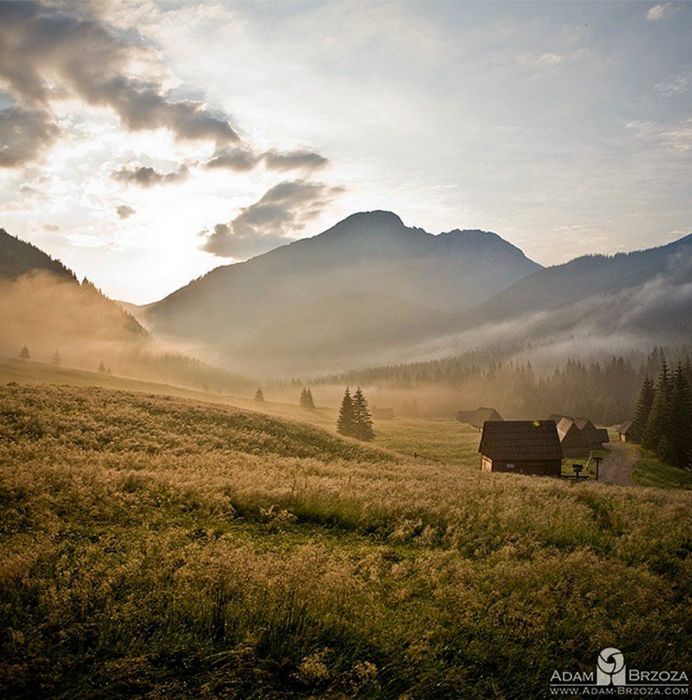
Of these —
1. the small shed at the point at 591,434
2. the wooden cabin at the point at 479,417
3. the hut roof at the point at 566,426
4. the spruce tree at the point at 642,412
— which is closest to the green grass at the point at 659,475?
the hut roof at the point at 566,426

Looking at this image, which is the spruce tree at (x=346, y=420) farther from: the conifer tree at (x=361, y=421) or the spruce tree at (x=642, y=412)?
the spruce tree at (x=642, y=412)

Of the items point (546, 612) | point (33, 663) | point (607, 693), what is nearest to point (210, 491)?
point (33, 663)

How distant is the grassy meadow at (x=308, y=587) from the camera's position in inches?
222

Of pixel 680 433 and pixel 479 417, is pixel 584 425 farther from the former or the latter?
pixel 479 417

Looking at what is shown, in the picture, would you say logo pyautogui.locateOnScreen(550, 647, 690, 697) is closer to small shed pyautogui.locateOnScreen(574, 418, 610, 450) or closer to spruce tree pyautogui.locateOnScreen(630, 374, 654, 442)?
small shed pyautogui.locateOnScreen(574, 418, 610, 450)

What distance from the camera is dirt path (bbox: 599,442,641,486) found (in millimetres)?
58778

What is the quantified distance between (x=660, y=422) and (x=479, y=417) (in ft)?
203

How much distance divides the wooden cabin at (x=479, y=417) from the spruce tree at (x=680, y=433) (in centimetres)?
5184

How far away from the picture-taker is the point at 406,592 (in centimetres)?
801

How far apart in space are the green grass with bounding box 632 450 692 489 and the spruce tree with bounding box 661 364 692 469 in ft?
7.01

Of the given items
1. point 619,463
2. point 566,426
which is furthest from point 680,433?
point 566,426

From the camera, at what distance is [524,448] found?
52.2 meters

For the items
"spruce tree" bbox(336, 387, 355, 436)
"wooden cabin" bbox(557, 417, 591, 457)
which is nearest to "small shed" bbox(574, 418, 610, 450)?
"wooden cabin" bbox(557, 417, 591, 457)

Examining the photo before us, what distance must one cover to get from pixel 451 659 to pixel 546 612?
212cm
